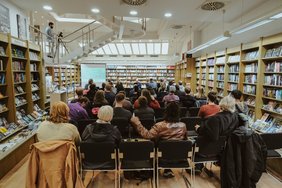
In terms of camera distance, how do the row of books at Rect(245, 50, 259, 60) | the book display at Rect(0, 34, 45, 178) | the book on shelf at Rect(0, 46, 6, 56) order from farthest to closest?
the row of books at Rect(245, 50, 259, 60) → the book on shelf at Rect(0, 46, 6, 56) → the book display at Rect(0, 34, 45, 178)

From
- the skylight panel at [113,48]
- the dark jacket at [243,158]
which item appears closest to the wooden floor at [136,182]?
the dark jacket at [243,158]

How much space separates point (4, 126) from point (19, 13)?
2949 mm

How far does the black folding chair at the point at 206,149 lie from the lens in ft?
9.04

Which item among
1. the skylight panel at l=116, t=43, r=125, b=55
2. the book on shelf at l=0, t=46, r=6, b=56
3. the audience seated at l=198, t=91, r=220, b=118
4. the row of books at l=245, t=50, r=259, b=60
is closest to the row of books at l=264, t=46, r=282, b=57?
the row of books at l=245, t=50, r=259, b=60

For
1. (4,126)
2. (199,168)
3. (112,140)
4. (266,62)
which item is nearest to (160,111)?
(199,168)

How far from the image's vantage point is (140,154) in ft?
8.49

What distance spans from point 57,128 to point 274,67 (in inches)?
182

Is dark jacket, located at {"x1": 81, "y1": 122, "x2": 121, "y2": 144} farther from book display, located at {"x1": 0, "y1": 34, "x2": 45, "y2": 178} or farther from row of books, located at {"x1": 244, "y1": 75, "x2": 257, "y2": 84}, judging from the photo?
row of books, located at {"x1": 244, "y1": 75, "x2": 257, "y2": 84}

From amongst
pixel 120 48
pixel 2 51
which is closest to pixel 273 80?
pixel 2 51

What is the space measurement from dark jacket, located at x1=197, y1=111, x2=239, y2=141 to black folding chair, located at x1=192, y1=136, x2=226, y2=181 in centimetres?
9

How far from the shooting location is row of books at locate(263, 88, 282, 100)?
4.46 metres

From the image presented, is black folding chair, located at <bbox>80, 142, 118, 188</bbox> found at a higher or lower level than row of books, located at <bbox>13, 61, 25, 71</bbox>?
lower

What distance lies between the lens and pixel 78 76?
15805mm

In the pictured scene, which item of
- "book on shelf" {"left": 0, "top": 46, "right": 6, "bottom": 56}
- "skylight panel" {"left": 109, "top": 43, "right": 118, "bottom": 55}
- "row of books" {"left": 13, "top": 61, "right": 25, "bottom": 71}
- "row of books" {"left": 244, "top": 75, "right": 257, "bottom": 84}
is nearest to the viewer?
"book on shelf" {"left": 0, "top": 46, "right": 6, "bottom": 56}
